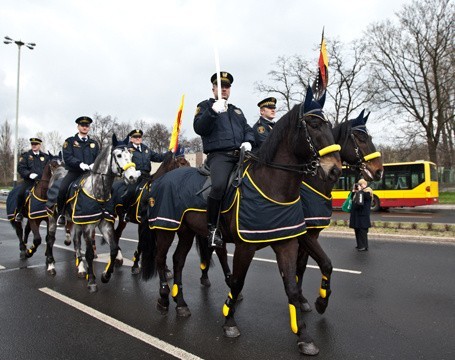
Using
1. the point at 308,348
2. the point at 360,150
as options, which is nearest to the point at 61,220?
the point at 308,348

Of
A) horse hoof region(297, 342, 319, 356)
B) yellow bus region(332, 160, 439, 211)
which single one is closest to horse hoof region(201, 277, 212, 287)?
horse hoof region(297, 342, 319, 356)

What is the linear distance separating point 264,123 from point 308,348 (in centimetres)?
312

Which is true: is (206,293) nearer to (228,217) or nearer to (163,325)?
(163,325)

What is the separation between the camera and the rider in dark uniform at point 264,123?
5.36 m

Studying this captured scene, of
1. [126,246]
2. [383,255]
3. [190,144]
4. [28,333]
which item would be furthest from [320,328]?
[190,144]

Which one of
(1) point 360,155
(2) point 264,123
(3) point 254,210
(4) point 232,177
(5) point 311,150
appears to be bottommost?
(3) point 254,210

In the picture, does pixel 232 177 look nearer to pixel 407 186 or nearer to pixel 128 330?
pixel 128 330

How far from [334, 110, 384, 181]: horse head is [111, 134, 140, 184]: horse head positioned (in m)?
3.12

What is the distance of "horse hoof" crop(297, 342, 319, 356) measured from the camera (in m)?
3.53

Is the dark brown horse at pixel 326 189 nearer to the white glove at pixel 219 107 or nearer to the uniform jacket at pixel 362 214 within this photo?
the white glove at pixel 219 107

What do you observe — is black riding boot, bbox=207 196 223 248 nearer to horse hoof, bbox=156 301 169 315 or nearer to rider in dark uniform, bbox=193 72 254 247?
rider in dark uniform, bbox=193 72 254 247

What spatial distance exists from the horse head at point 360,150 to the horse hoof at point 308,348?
8.73ft

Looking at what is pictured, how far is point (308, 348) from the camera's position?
354cm

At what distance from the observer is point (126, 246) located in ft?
33.1
